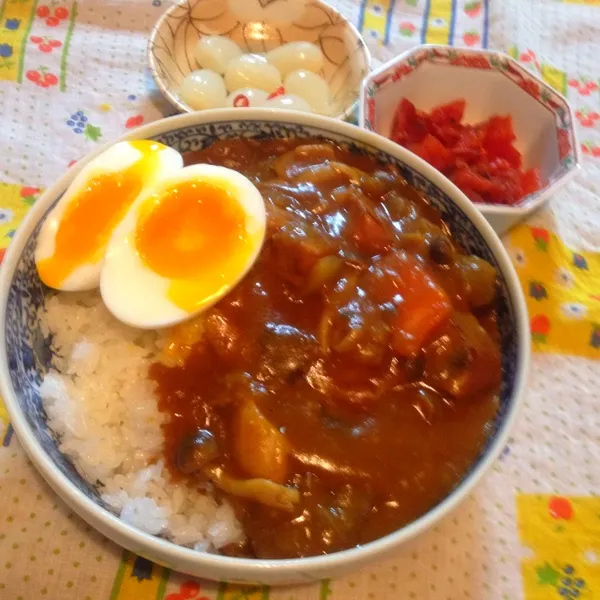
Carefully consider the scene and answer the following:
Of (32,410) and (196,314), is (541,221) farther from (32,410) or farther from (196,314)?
(32,410)

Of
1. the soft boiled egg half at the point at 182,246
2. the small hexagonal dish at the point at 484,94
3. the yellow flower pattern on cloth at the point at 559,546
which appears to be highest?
the small hexagonal dish at the point at 484,94

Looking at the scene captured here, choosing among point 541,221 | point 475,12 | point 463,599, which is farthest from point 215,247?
point 475,12

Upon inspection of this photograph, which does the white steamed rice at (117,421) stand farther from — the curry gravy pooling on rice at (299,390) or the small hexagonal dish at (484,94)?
the small hexagonal dish at (484,94)

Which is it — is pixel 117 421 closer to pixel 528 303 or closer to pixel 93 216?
pixel 93 216

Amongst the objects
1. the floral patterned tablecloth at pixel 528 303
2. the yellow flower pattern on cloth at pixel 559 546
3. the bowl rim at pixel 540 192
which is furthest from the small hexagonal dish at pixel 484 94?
the yellow flower pattern on cloth at pixel 559 546

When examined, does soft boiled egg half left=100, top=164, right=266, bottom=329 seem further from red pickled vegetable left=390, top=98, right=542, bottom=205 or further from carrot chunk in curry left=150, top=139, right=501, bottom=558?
red pickled vegetable left=390, top=98, right=542, bottom=205

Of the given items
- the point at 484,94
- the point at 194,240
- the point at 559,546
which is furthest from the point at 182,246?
the point at 484,94
